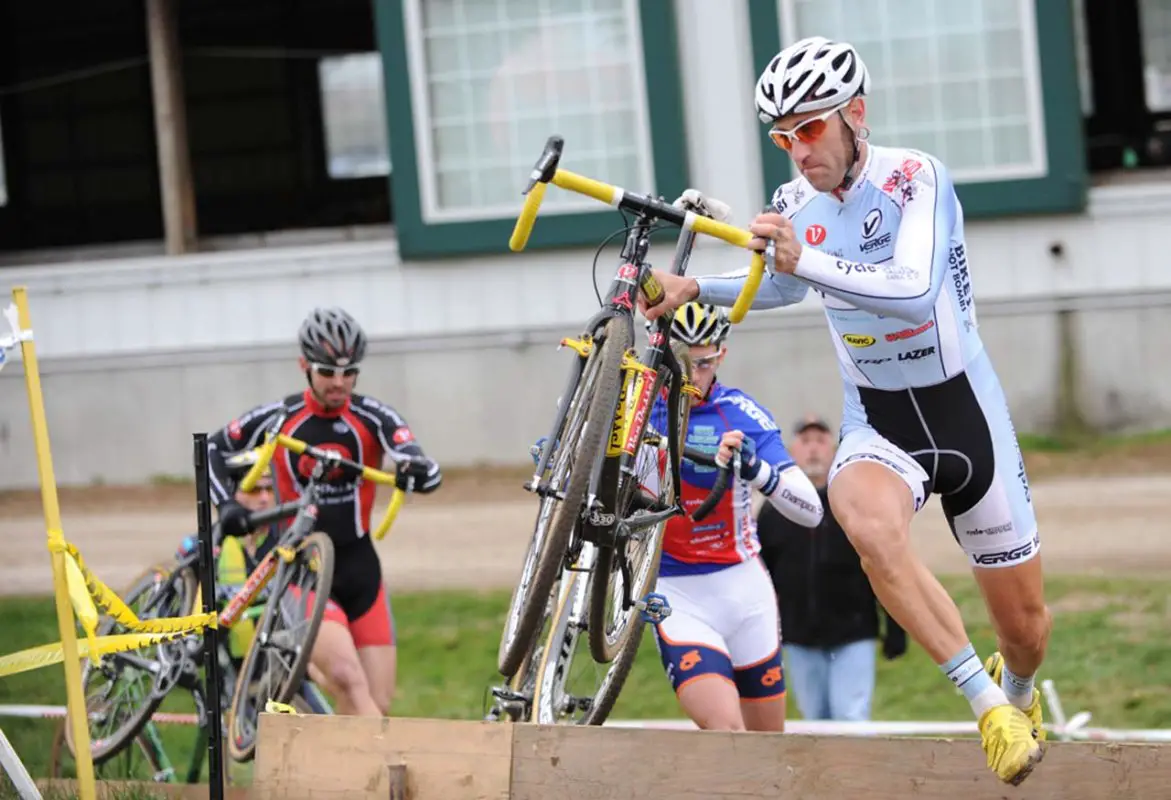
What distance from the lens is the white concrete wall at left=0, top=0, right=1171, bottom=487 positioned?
593 inches

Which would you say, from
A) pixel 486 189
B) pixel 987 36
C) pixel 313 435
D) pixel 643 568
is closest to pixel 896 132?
pixel 987 36

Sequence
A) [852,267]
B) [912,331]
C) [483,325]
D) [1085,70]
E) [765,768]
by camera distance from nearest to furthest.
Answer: [765,768], [852,267], [912,331], [483,325], [1085,70]

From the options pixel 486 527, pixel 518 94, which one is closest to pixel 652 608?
pixel 486 527

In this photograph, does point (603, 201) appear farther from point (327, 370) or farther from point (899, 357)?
point (327, 370)

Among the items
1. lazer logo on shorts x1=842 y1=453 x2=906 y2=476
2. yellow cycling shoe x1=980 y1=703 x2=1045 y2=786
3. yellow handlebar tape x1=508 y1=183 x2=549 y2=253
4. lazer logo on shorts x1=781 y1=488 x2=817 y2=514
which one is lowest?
yellow cycling shoe x1=980 y1=703 x2=1045 y2=786

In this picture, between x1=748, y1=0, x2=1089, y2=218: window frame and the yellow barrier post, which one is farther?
x1=748, y1=0, x2=1089, y2=218: window frame

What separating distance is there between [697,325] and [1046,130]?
860cm

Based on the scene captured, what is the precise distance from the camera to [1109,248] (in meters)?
15.0

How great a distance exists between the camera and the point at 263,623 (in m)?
8.45

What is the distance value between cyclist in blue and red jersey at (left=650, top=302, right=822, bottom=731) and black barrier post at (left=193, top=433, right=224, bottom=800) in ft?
Result: 6.55

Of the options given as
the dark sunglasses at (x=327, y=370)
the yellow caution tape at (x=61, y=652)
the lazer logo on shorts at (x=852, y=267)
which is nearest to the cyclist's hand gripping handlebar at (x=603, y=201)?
the lazer logo on shorts at (x=852, y=267)

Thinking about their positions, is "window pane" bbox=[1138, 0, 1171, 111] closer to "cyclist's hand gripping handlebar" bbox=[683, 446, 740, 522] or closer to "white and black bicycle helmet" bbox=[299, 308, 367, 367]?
"white and black bicycle helmet" bbox=[299, 308, 367, 367]

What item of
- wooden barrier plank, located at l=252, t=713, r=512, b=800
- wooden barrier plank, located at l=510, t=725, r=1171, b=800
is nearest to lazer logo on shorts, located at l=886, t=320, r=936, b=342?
wooden barrier plank, located at l=510, t=725, r=1171, b=800

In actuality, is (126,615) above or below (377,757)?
above
